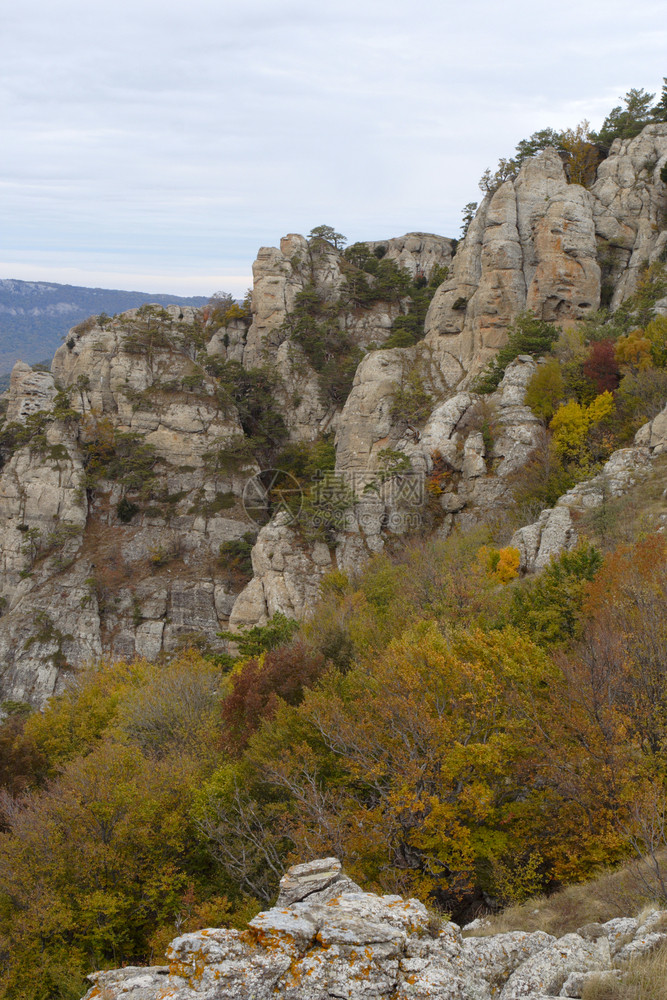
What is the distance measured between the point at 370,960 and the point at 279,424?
51.1m

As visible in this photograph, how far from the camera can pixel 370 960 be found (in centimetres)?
599

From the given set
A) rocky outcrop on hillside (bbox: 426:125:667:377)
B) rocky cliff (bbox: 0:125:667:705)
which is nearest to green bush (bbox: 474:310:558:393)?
rocky cliff (bbox: 0:125:667:705)

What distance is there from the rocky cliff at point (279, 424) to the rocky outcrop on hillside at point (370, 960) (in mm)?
29013

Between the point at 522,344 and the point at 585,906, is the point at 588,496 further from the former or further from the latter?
the point at 585,906

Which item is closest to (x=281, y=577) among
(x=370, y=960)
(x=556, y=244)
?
(x=556, y=244)

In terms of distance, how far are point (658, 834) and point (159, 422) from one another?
49478 mm

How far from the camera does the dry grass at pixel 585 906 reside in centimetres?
780

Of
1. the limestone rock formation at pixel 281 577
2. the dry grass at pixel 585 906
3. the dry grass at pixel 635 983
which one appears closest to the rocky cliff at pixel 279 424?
the limestone rock formation at pixel 281 577

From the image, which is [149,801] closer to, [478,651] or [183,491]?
[478,651]

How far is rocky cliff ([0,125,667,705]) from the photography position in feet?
130

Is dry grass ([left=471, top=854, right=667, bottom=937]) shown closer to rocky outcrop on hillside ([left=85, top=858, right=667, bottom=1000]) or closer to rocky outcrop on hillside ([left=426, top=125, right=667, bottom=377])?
rocky outcrop on hillside ([left=85, top=858, right=667, bottom=1000])

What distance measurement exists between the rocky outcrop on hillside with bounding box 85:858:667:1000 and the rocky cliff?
95.2 ft

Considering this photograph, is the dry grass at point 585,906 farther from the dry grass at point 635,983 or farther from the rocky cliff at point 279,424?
the rocky cliff at point 279,424

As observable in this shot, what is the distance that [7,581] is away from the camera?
160 feet
